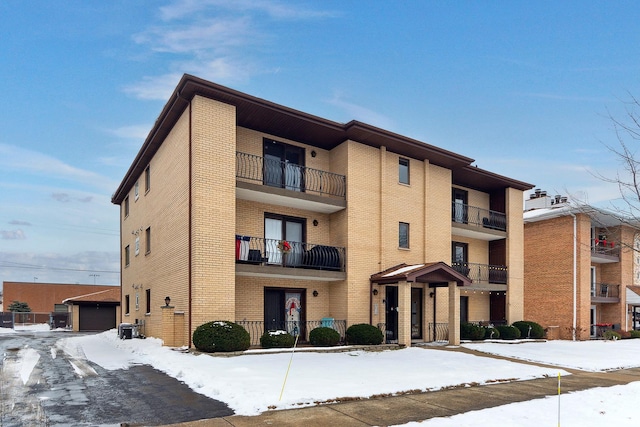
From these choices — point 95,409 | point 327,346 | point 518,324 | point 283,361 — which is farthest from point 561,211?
point 95,409

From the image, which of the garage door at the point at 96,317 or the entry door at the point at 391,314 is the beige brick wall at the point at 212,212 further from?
the garage door at the point at 96,317

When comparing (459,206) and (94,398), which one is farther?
(459,206)

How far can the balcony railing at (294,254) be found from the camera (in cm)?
1733

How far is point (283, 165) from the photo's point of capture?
18.5 meters

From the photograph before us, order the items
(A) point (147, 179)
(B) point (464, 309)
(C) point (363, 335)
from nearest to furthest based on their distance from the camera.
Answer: (C) point (363, 335) → (A) point (147, 179) → (B) point (464, 309)

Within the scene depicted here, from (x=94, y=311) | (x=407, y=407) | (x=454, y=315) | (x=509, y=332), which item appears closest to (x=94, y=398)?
(x=407, y=407)

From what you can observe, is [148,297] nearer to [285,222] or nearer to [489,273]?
[285,222]

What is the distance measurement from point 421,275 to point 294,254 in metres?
4.77

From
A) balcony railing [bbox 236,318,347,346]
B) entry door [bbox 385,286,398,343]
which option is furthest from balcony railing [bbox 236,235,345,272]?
entry door [bbox 385,286,398,343]

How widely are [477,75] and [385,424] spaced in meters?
11.2

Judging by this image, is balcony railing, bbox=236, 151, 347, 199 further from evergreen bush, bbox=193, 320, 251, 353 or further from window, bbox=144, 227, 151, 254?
window, bbox=144, 227, 151, 254

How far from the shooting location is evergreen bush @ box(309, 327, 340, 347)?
53.6 ft

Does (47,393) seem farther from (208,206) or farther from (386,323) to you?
(386,323)

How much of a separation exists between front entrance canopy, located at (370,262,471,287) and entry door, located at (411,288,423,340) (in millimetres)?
1784
